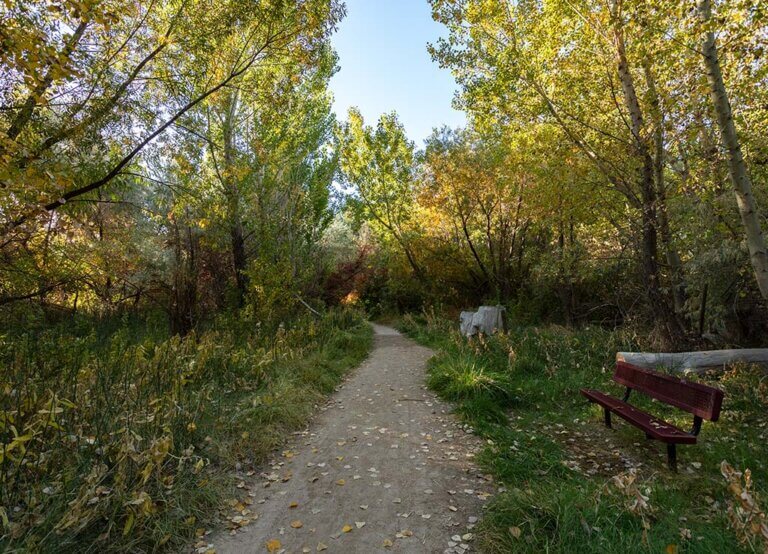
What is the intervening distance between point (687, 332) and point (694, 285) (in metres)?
0.97

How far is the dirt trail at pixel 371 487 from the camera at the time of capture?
293cm

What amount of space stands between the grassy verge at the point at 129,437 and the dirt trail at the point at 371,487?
1.28 ft

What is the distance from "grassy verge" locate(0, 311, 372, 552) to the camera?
2.60 meters

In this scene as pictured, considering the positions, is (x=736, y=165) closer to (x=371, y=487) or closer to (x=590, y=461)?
(x=590, y=461)

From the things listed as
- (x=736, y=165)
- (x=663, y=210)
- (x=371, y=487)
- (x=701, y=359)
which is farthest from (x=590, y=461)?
(x=663, y=210)

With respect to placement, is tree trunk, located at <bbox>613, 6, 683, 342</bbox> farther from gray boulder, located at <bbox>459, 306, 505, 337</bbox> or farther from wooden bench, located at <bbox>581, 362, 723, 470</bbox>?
gray boulder, located at <bbox>459, 306, 505, 337</bbox>

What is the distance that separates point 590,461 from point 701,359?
3.86 meters

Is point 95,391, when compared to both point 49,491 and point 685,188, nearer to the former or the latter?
point 49,491

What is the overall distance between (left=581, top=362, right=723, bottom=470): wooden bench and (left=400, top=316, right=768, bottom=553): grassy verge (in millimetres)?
355

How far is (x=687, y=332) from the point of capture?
7547 millimetres

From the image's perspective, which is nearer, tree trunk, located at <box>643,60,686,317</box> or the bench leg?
the bench leg

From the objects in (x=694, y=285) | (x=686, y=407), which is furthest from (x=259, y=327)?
(x=694, y=285)

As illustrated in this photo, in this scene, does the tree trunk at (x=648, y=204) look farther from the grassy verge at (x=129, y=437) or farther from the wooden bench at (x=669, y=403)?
the grassy verge at (x=129, y=437)

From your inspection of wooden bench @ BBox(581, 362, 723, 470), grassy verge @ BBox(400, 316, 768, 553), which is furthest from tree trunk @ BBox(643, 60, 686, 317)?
wooden bench @ BBox(581, 362, 723, 470)
